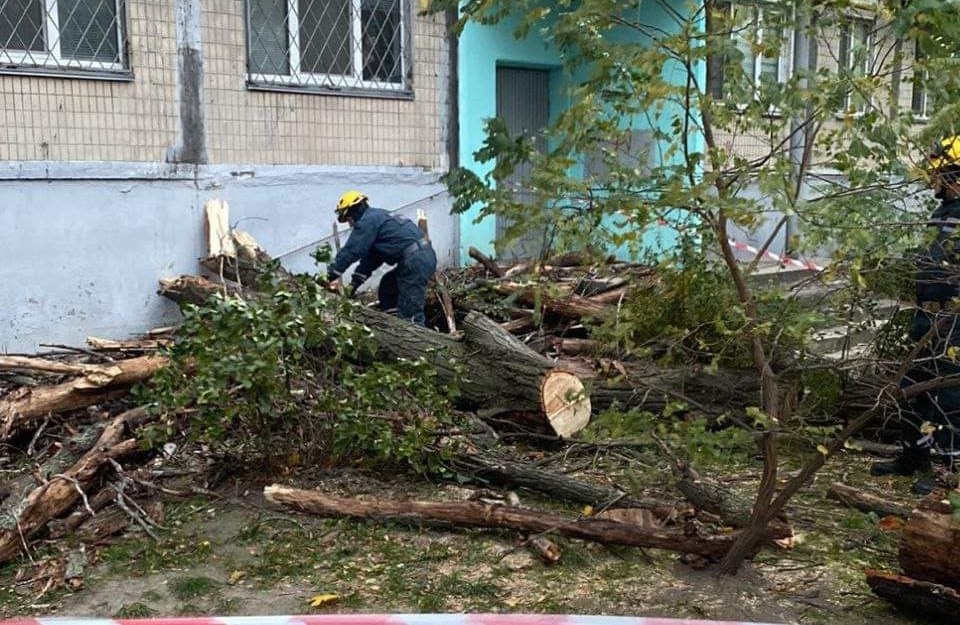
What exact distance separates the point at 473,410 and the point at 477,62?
17.5 ft

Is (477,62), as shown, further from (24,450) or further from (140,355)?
(24,450)

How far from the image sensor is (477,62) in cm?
1048

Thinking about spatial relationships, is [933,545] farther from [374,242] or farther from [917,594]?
[374,242]

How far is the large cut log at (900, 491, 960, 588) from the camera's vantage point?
3.64m

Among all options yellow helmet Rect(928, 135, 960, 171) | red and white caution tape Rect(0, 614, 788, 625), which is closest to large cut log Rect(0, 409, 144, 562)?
red and white caution tape Rect(0, 614, 788, 625)

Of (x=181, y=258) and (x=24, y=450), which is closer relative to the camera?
(x=24, y=450)

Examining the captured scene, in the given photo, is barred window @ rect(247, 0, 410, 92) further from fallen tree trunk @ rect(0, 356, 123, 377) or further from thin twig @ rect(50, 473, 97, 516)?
thin twig @ rect(50, 473, 97, 516)

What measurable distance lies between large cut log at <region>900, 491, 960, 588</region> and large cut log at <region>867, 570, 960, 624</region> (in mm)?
54

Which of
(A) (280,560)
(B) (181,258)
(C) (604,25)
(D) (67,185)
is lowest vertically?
(A) (280,560)

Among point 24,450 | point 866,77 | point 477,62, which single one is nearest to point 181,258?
point 24,450

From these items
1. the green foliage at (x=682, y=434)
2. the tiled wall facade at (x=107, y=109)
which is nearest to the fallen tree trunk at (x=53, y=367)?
Answer: the tiled wall facade at (x=107, y=109)

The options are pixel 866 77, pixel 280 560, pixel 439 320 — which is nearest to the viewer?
pixel 866 77

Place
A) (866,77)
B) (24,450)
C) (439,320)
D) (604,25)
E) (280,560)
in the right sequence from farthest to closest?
(439,320) < (24,450) < (280,560) < (604,25) < (866,77)

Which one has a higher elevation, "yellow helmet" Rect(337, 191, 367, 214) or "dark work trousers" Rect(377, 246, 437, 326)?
"yellow helmet" Rect(337, 191, 367, 214)
